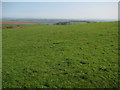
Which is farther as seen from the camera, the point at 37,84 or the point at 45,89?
the point at 37,84

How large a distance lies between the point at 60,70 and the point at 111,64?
5390 millimetres

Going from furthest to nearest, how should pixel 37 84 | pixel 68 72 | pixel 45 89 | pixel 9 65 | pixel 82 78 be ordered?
pixel 9 65, pixel 68 72, pixel 82 78, pixel 37 84, pixel 45 89

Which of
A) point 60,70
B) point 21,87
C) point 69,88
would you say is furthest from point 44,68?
point 69,88

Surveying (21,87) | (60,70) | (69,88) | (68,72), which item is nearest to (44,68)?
(60,70)

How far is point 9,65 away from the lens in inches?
→ 489

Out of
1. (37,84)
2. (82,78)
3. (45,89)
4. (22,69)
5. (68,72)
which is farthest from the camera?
(22,69)

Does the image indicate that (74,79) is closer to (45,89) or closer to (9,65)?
(45,89)

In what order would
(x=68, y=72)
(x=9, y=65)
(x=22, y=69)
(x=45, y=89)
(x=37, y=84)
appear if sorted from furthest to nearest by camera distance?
1. (x=9, y=65)
2. (x=22, y=69)
3. (x=68, y=72)
4. (x=37, y=84)
5. (x=45, y=89)

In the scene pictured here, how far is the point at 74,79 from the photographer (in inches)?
360

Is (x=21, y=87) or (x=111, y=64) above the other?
(x=111, y=64)

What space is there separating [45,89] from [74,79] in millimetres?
2485

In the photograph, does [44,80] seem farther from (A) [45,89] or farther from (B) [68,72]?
(B) [68,72]

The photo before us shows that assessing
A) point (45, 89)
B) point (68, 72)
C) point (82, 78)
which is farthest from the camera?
point (68, 72)

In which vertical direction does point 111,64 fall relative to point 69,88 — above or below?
above
